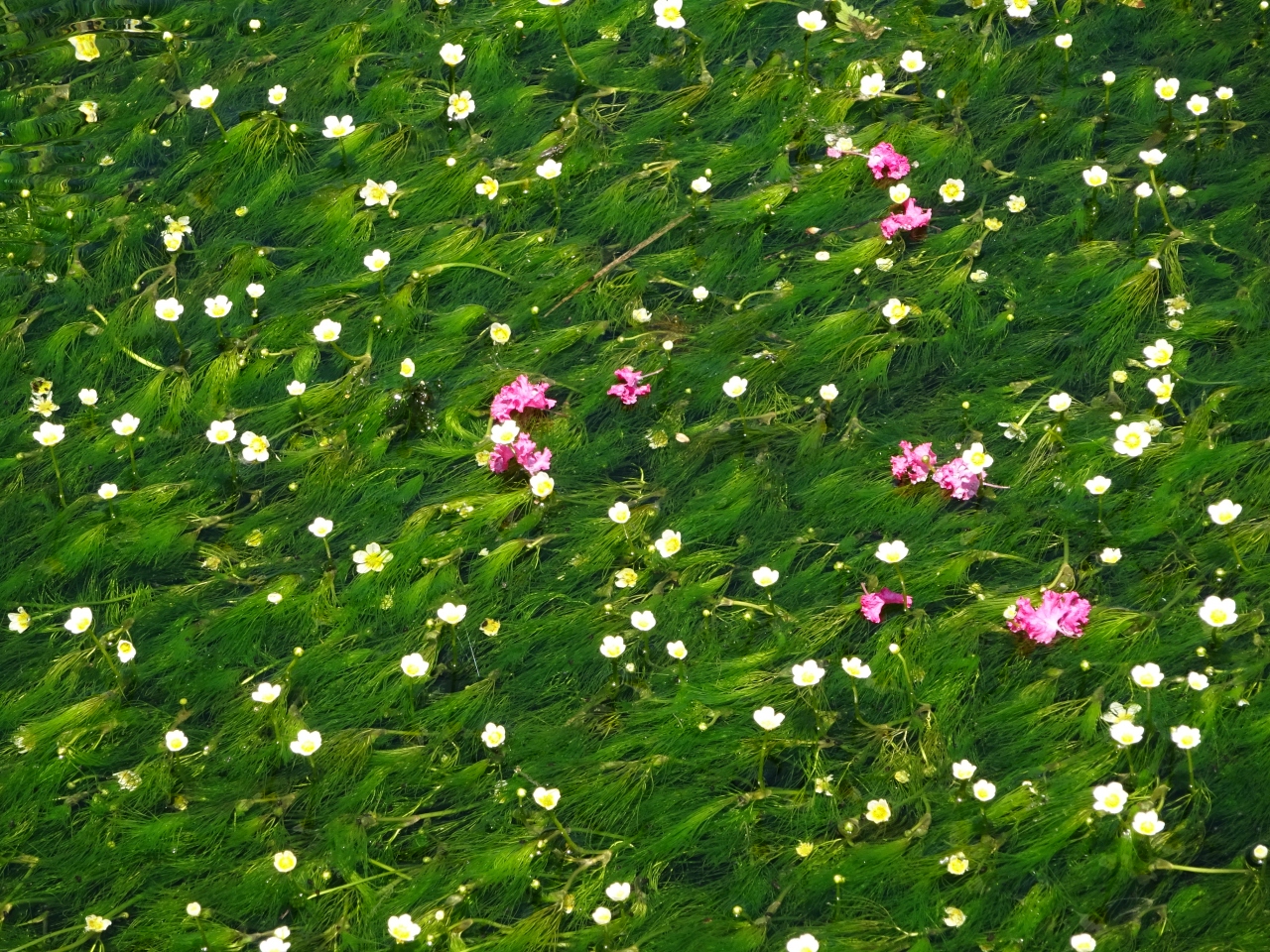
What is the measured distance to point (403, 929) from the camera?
3.53 metres

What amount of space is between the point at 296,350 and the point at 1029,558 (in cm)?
239

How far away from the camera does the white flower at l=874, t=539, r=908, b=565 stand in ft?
13.5

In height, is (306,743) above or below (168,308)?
below

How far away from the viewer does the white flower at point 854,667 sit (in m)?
3.86

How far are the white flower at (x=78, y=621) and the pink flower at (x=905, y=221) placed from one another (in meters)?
2.76

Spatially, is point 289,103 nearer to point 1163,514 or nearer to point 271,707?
point 271,707

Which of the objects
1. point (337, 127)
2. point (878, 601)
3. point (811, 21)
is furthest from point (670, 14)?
point (878, 601)

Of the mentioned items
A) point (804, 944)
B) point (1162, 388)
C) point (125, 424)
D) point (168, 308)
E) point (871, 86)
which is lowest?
point (804, 944)

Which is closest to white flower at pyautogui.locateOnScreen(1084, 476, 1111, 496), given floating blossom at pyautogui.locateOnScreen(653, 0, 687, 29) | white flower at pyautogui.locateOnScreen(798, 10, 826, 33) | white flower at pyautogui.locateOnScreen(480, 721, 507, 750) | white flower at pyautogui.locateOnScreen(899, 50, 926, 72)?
white flower at pyautogui.locateOnScreen(480, 721, 507, 750)

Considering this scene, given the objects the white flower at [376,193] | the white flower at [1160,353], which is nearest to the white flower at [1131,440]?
the white flower at [1160,353]

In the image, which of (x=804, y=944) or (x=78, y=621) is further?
(x=78, y=621)

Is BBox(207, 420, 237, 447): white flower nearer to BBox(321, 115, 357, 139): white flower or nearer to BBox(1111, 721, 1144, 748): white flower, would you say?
BBox(321, 115, 357, 139): white flower

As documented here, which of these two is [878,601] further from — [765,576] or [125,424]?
[125,424]

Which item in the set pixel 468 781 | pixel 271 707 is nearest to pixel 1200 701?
pixel 468 781
